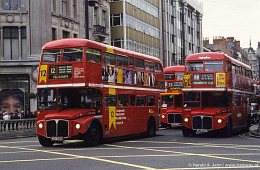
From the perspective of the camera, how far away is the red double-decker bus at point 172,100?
3231 centimetres

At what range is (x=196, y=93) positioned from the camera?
984 inches

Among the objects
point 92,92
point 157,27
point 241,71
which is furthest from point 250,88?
point 157,27

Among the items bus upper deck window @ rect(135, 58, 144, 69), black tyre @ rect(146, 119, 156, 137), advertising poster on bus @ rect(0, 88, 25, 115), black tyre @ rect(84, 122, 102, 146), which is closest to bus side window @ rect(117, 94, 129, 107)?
bus upper deck window @ rect(135, 58, 144, 69)

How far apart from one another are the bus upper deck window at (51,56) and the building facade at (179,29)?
43.0 meters

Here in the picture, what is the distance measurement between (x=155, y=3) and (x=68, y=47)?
160 ft

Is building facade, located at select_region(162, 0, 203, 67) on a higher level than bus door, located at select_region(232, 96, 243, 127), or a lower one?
higher

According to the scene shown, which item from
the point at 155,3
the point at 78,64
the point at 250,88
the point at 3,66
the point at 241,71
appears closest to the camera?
the point at 78,64

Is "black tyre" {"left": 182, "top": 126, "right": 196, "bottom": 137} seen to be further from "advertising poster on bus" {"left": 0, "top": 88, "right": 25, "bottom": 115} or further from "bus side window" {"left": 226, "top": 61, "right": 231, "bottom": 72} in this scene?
"advertising poster on bus" {"left": 0, "top": 88, "right": 25, "bottom": 115}

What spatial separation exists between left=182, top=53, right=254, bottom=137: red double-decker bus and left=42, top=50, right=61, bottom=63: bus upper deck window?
7.91 m

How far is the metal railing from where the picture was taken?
30.7 metres

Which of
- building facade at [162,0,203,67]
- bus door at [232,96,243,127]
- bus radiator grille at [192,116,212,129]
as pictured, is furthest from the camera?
building facade at [162,0,203,67]

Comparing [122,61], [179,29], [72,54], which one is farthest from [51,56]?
[179,29]

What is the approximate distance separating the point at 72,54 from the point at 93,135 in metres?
3.12

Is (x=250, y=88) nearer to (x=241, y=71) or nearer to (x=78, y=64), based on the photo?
(x=241, y=71)
